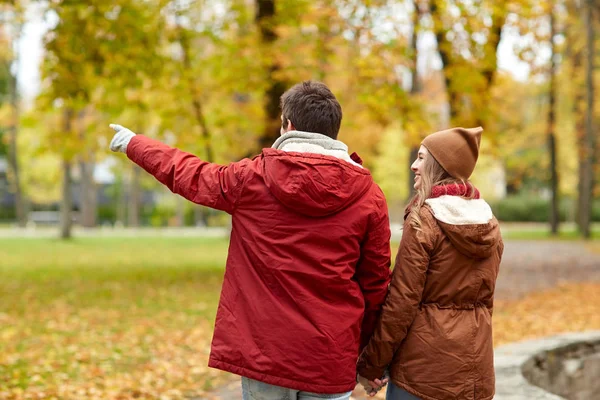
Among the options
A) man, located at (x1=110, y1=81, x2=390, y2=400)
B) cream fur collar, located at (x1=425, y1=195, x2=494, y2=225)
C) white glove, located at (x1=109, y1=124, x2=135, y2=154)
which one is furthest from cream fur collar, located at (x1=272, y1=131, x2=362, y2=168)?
white glove, located at (x1=109, y1=124, x2=135, y2=154)

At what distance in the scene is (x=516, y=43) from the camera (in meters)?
13.4

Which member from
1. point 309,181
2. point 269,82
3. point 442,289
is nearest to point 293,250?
point 309,181

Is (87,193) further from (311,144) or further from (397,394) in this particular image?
(311,144)

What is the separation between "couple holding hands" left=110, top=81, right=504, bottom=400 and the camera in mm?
2633

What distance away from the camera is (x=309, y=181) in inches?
101

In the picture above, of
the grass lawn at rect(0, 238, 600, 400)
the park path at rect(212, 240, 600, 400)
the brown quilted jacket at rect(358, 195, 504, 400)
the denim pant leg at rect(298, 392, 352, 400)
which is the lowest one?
the park path at rect(212, 240, 600, 400)

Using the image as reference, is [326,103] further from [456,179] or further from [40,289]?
[40,289]

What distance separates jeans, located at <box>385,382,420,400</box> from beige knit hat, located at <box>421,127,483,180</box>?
91cm

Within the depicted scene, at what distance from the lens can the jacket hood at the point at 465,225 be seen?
115 inches

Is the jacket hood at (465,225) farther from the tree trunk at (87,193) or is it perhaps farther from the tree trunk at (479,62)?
the tree trunk at (87,193)

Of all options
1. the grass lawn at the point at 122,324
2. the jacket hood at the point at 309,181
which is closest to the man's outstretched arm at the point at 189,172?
the jacket hood at the point at 309,181

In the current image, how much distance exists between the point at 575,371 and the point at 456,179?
353 centimetres

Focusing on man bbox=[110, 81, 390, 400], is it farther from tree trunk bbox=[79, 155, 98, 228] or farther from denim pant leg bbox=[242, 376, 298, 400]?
tree trunk bbox=[79, 155, 98, 228]

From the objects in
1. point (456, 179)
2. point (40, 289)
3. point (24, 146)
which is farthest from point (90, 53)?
point (24, 146)
